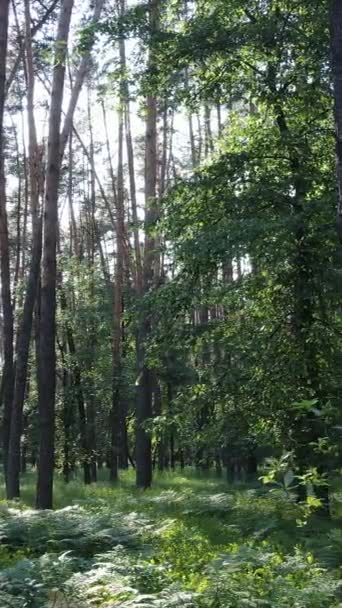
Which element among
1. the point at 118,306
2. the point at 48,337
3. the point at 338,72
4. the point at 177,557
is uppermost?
the point at 118,306

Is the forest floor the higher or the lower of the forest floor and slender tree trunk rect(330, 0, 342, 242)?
the lower

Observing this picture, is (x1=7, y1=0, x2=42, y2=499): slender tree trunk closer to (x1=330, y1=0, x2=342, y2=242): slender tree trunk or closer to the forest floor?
the forest floor

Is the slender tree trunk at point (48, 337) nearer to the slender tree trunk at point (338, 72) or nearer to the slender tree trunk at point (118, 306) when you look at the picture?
the slender tree trunk at point (338, 72)

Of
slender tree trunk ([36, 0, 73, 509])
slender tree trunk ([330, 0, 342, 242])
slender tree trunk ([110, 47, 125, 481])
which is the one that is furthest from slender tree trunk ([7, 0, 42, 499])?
slender tree trunk ([330, 0, 342, 242])

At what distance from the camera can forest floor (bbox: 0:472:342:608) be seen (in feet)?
13.9

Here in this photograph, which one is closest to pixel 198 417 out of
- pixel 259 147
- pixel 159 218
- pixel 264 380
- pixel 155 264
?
pixel 264 380

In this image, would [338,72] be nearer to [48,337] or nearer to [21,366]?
[48,337]

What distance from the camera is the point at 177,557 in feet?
19.7

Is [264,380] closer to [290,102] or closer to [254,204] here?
[254,204]

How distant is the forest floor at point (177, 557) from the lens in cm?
423

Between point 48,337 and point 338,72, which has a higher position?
point 338,72

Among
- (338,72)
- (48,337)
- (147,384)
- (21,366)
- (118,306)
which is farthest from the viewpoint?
(118,306)

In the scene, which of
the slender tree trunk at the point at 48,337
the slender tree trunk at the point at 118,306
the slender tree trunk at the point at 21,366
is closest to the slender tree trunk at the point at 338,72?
the slender tree trunk at the point at 48,337

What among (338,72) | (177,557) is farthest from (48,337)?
(338,72)
